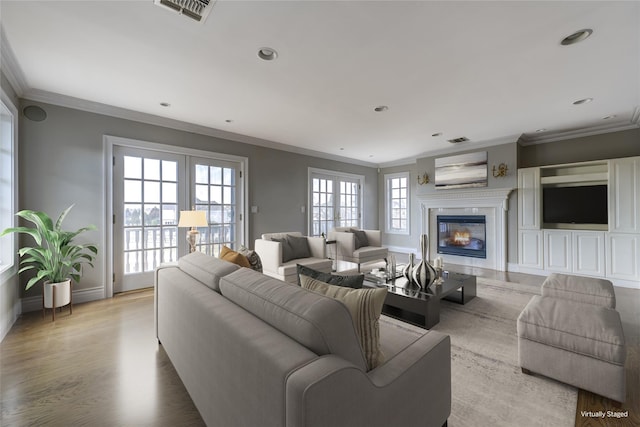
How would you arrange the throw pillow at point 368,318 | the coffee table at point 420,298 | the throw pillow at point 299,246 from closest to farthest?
1. the throw pillow at point 368,318
2. the coffee table at point 420,298
3. the throw pillow at point 299,246

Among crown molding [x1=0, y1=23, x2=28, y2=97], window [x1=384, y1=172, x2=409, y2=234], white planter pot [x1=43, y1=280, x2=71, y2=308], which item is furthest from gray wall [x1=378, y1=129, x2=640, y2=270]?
crown molding [x1=0, y1=23, x2=28, y2=97]

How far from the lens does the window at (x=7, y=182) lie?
268 cm

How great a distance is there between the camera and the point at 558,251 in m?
4.50

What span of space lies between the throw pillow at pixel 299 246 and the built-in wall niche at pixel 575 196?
4.26 meters

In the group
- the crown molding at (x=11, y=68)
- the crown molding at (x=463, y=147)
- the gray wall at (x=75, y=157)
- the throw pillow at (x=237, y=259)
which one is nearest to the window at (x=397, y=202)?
the crown molding at (x=463, y=147)

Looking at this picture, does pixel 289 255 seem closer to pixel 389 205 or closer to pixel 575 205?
pixel 389 205

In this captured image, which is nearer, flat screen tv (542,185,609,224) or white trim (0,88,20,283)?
white trim (0,88,20,283)

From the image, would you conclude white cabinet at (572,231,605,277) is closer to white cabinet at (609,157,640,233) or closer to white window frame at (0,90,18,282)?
white cabinet at (609,157,640,233)

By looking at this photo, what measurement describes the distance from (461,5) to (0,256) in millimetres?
4672

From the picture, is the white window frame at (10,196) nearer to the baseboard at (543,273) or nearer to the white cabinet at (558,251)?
the baseboard at (543,273)

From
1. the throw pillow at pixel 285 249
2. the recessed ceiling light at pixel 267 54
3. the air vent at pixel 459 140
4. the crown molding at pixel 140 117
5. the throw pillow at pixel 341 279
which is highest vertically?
the air vent at pixel 459 140

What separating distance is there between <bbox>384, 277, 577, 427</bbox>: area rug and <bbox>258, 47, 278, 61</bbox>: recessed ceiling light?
276 cm

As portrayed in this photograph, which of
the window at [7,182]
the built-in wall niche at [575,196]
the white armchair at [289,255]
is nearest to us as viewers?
the window at [7,182]

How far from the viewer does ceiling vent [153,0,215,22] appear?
1767mm
